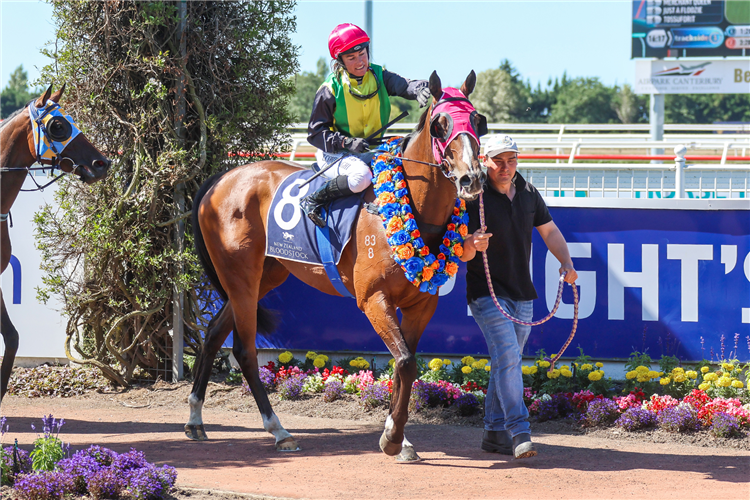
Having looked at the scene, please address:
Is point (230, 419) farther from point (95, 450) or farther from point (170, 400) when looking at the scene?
point (95, 450)

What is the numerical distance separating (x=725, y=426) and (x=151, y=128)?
5504mm

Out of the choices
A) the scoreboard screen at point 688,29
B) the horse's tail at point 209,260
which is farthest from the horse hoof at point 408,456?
the scoreboard screen at point 688,29

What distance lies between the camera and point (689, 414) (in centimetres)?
568

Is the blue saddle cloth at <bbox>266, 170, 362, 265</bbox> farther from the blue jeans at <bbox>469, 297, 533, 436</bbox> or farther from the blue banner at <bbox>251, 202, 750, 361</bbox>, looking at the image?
the blue banner at <bbox>251, 202, 750, 361</bbox>

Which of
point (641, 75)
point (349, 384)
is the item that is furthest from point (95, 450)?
point (641, 75)

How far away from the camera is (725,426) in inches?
217

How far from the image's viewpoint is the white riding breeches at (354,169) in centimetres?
512

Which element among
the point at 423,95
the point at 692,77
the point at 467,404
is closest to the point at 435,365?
the point at 467,404

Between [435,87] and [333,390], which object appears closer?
[435,87]

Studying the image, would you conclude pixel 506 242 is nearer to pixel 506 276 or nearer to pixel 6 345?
pixel 506 276

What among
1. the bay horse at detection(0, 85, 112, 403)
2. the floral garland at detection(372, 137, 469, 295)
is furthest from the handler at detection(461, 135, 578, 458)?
the bay horse at detection(0, 85, 112, 403)

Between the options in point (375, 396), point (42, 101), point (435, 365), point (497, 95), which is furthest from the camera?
point (497, 95)

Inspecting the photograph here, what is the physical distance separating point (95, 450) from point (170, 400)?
286cm

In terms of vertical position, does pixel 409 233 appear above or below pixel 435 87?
below
